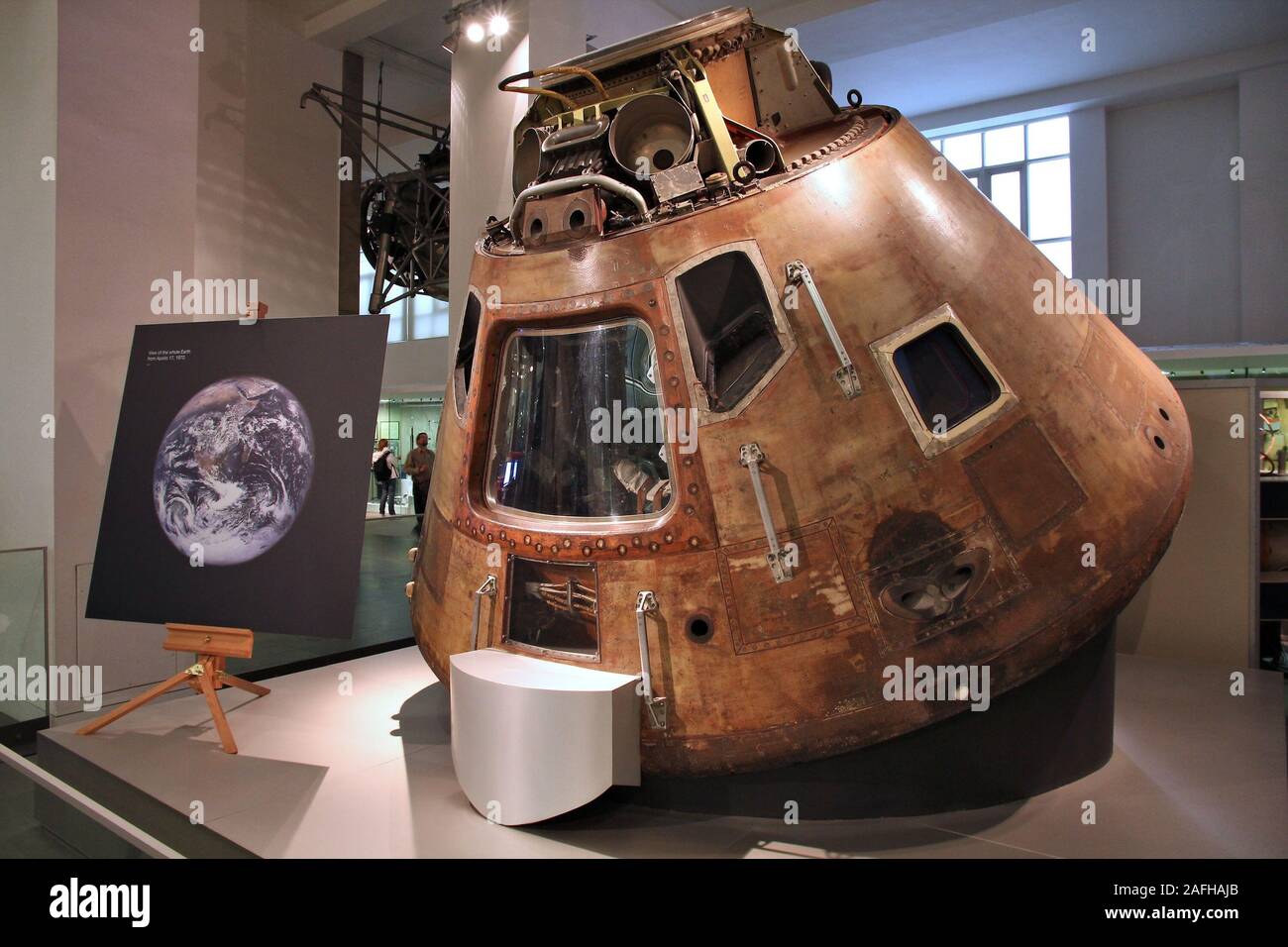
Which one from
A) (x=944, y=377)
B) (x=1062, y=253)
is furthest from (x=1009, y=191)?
(x=944, y=377)

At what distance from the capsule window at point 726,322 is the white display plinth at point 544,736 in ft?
3.18

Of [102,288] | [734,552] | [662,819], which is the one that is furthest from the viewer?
[102,288]

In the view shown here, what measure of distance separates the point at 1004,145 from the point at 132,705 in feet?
30.5

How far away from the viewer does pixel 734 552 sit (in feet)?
8.13

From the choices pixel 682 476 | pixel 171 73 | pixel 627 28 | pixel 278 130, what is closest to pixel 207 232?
pixel 278 130

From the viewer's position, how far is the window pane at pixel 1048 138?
8727 mm

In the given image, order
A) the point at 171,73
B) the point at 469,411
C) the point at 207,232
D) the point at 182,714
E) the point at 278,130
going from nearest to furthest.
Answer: the point at 469,411 < the point at 182,714 < the point at 171,73 < the point at 207,232 < the point at 278,130

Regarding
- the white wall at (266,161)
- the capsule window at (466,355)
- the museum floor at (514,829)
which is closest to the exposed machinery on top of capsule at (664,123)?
the capsule window at (466,355)

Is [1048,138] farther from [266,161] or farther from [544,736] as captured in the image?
[544,736]

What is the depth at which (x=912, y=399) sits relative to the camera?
2.52m

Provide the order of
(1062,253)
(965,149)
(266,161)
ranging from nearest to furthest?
(266,161) < (1062,253) < (965,149)

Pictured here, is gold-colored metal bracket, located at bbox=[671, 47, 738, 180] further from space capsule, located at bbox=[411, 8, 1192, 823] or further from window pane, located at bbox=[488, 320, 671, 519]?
window pane, located at bbox=[488, 320, 671, 519]

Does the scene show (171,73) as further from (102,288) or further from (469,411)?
(469,411)
